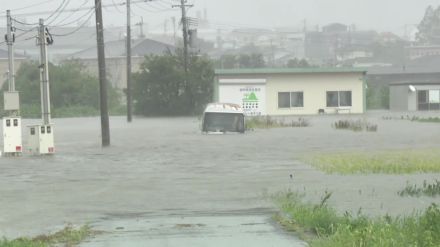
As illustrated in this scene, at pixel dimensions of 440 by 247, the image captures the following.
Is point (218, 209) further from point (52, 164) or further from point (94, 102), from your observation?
point (94, 102)

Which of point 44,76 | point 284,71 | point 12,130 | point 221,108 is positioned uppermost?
point 284,71

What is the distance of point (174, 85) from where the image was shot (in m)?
72.2

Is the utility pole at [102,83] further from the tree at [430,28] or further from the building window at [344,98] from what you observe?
the tree at [430,28]

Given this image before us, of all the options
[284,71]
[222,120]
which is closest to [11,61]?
[222,120]

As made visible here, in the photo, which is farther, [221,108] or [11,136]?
[221,108]

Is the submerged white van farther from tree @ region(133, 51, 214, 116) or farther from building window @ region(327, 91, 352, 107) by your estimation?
building window @ region(327, 91, 352, 107)

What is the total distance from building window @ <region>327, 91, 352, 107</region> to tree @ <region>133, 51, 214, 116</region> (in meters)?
11.5

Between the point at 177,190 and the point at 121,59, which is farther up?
the point at 121,59

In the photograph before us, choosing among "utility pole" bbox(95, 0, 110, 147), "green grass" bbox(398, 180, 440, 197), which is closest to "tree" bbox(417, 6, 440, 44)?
"utility pole" bbox(95, 0, 110, 147)

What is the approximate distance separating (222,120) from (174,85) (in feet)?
102

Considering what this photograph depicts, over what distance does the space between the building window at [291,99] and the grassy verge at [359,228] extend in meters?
58.6

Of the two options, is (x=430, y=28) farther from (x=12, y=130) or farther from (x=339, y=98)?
(x=12, y=130)

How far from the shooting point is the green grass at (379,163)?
18.2 meters

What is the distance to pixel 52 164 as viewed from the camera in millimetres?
23906
